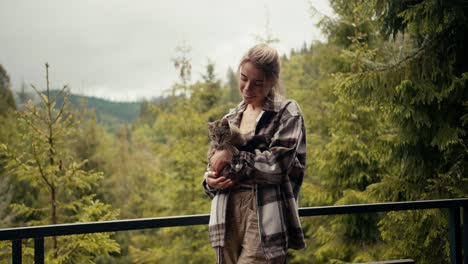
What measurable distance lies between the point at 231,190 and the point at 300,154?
0.27 meters

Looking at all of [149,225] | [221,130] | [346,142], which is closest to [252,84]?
[221,130]

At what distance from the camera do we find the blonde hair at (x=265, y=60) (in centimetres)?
167

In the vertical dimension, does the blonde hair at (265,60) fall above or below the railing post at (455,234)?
above

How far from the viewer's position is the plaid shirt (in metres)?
1.61

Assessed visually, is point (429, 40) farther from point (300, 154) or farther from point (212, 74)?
point (212, 74)

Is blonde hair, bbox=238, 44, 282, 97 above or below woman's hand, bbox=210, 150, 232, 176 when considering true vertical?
above

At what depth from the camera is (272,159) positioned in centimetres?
160

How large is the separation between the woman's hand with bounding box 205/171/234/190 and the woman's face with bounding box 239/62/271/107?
0.92 ft

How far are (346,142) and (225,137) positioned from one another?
259 inches

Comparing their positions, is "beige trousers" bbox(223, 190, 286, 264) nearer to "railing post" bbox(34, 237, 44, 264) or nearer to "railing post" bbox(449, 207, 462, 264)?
"railing post" bbox(34, 237, 44, 264)

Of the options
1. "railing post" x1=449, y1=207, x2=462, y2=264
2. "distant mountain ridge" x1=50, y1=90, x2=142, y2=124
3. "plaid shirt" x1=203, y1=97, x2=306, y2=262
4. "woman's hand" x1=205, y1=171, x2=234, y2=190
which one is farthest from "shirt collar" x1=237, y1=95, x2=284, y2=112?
"distant mountain ridge" x1=50, y1=90, x2=142, y2=124

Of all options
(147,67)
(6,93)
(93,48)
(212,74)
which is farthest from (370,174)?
(93,48)

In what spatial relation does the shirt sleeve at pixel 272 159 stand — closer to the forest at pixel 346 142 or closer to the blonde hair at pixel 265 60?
the blonde hair at pixel 265 60

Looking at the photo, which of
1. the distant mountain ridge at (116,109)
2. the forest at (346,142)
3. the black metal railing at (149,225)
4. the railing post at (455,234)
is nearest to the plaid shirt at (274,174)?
the black metal railing at (149,225)
